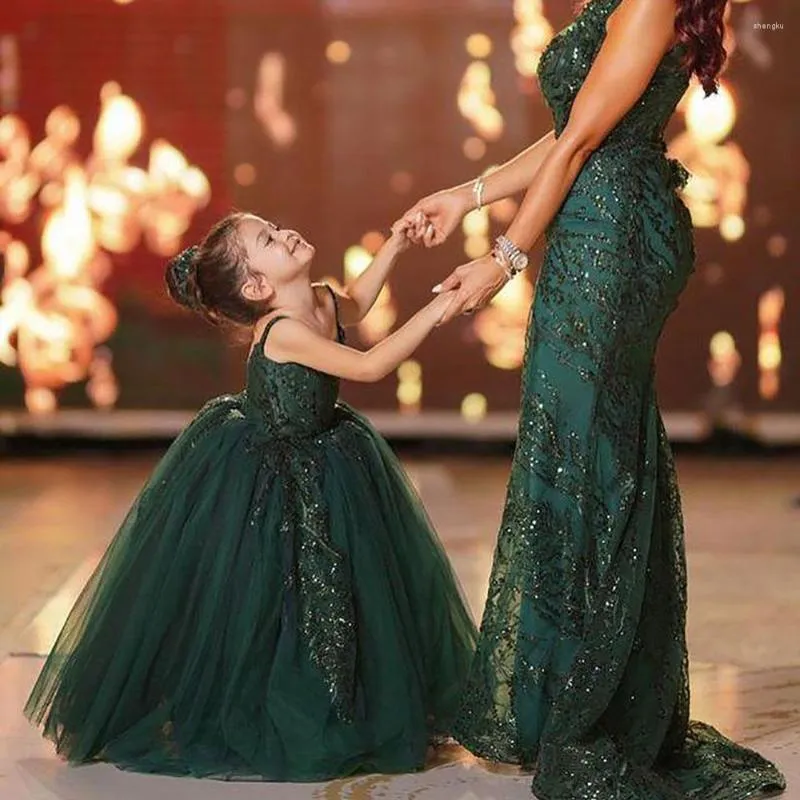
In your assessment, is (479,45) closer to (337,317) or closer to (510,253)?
(337,317)

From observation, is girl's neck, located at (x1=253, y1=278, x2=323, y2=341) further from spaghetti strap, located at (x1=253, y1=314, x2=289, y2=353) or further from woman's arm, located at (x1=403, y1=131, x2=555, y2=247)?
woman's arm, located at (x1=403, y1=131, x2=555, y2=247)

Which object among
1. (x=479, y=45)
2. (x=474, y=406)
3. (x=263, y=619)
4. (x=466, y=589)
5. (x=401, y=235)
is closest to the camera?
(x=263, y=619)

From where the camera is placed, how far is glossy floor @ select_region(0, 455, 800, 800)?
3035 millimetres

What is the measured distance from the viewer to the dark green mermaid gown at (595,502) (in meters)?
2.91

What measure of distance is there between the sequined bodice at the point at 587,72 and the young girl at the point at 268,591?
1.39ft

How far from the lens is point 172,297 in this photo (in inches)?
131

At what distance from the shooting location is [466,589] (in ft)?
15.0

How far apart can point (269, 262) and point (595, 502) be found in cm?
74

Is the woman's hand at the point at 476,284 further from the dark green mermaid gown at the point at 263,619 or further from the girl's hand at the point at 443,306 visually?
the dark green mermaid gown at the point at 263,619

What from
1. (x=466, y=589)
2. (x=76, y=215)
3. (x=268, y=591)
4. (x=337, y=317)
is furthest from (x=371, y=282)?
(x=76, y=215)

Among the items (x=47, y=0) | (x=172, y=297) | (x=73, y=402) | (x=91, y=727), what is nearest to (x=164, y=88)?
(x=47, y=0)

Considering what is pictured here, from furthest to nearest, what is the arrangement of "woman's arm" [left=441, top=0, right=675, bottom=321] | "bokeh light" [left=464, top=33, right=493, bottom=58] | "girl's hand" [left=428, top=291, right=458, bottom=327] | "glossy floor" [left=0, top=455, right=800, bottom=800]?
"bokeh light" [left=464, top=33, right=493, bottom=58] < "glossy floor" [left=0, top=455, right=800, bottom=800] < "girl's hand" [left=428, top=291, right=458, bottom=327] < "woman's arm" [left=441, top=0, right=675, bottom=321]

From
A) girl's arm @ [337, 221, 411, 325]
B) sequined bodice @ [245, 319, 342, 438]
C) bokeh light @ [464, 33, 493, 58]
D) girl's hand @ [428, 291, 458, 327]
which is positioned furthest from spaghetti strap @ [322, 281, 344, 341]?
bokeh light @ [464, 33, 493, 58]

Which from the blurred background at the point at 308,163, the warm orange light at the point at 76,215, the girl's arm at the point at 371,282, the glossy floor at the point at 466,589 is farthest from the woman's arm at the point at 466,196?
the warm orange light at the point at 76,215
